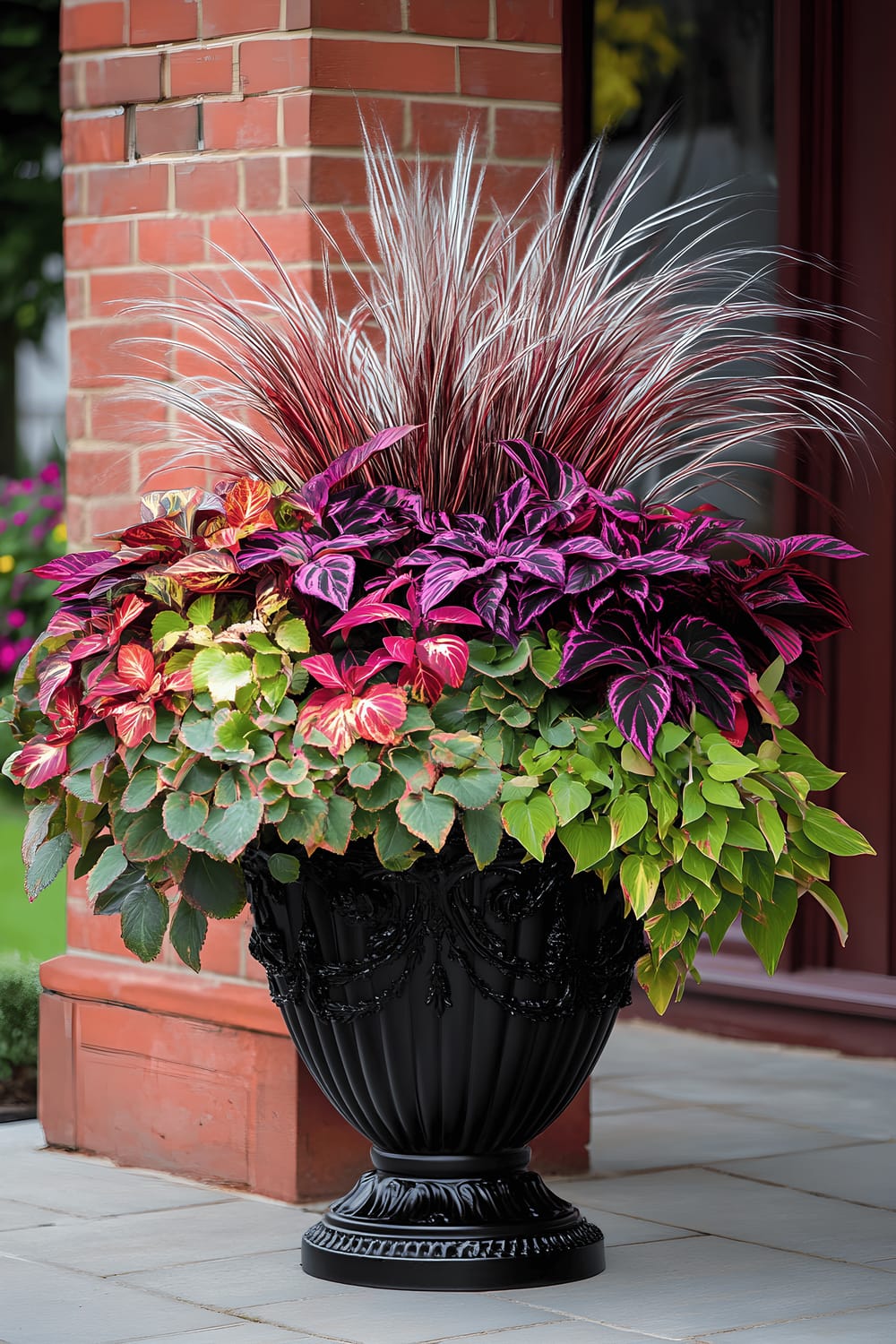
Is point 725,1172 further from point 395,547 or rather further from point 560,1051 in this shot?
point 395,547

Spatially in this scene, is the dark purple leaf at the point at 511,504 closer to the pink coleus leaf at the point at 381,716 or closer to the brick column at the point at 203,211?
the pink coleus leaf at the point at 381,716

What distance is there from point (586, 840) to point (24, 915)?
206 inches

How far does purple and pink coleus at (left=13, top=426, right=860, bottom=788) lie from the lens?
3.01 meters

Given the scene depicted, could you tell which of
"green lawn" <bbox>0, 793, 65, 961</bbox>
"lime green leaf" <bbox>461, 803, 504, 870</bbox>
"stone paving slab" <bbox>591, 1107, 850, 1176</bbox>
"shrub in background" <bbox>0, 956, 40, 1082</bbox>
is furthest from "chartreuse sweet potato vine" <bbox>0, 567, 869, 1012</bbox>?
"green lawn" <bbox>0, 793, 65, 961</bbox>

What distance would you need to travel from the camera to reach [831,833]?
124 inches

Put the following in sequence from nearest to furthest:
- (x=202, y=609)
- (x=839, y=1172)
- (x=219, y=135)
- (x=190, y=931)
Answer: (x=202, y=609), (x=190, y=931), (x=219, y=135), (x=839, y=1172)

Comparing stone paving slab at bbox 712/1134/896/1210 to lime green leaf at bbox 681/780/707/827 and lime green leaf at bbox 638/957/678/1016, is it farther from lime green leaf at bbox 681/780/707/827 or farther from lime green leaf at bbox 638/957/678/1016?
lime green leaf at bbox 681/780/707/827

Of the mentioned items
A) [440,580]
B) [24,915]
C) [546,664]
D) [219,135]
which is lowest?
[24,915]

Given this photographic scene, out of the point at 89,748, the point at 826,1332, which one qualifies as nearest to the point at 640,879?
the point at 826,1332

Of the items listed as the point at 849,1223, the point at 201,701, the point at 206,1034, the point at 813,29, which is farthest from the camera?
the point at 813,29

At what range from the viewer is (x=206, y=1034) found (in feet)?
13.2

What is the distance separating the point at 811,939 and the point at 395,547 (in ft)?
8.38

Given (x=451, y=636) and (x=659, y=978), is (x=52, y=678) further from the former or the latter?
(x=659, y=978)

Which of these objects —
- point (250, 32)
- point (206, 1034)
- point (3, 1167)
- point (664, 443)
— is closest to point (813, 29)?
point (250, 32)
